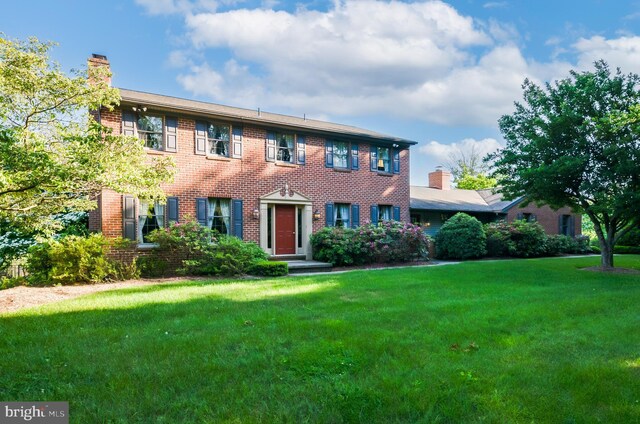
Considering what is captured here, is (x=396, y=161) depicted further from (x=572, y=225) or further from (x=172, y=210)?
(x=572, y=225)

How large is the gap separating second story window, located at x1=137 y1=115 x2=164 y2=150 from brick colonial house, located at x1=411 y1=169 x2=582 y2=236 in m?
12.4

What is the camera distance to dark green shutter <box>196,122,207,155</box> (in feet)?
45.9

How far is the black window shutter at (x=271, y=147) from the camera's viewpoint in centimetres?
1537

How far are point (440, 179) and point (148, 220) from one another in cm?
1994

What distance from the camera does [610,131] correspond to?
1084 centimetres

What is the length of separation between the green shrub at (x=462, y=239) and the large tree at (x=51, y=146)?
495 inches

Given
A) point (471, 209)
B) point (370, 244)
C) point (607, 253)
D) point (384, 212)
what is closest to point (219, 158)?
point (370, 244)

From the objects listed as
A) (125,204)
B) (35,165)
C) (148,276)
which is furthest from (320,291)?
(125,204)

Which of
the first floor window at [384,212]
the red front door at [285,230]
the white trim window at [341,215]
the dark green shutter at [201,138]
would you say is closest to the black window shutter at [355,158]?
the white trim window at [341,215]

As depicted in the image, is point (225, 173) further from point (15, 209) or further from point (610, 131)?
point (610, 131)

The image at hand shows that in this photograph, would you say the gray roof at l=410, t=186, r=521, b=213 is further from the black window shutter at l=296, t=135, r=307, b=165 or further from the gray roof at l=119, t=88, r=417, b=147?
the black window shutter at l=296, t=135, r=307, b=165

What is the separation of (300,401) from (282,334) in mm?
1797

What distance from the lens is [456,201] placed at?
24016mm

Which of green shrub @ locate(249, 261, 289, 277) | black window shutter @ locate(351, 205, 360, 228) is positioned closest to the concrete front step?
green shrub @ locate(249, 261, 289, 277)
